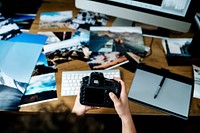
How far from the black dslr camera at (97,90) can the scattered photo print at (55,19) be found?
451 mm

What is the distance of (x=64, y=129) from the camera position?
539 millimetres

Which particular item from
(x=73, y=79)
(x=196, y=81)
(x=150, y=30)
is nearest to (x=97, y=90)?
(x=73, y=79)

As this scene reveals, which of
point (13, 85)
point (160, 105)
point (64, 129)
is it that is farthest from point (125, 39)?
point (64, 129)

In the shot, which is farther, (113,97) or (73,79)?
(73,79)

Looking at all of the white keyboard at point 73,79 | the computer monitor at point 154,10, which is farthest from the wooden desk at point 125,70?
the computer monitor at point 154,10

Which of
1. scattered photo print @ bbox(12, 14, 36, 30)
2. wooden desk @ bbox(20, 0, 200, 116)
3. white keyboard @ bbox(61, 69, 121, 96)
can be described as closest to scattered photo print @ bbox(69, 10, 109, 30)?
wooden desk @ bbox(20, 0, 200, 116)

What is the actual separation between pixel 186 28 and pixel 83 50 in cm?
44

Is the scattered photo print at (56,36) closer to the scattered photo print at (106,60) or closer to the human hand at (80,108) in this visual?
the scattered photo print at (106,60)

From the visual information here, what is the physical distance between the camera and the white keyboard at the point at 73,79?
0.91 m

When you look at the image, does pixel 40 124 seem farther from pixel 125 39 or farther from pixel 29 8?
pixel 29 8

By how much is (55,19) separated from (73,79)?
39cm

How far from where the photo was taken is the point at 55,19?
121cm

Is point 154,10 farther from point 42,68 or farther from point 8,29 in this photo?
point 8,29

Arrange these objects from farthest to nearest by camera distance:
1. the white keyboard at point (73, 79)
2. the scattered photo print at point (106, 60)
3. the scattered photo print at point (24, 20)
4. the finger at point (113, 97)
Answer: the scattered photo print at point (24, 20)
the scattered photo print at point (106, 60)
the white keyboard at point (73, 79)
the finger at point (113, 97)
